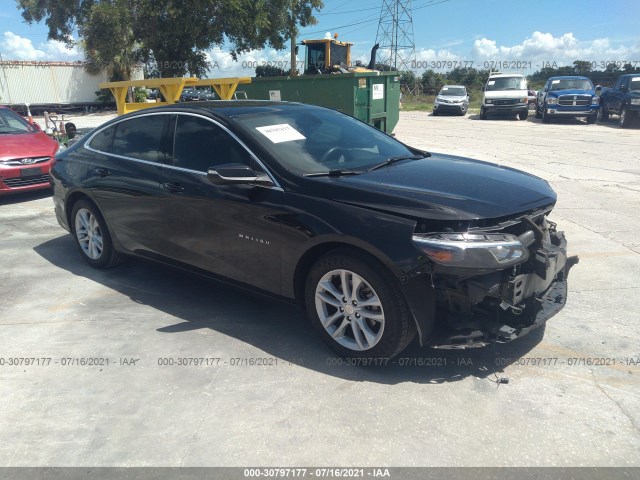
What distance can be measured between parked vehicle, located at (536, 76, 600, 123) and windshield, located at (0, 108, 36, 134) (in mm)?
20100

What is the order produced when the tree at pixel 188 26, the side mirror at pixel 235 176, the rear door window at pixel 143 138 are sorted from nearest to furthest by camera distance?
1. the side mirror at pixel 235 176
2. the rear door window at pixel 143 138
3. the tree at pixel 188 26

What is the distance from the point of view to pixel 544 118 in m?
23.1

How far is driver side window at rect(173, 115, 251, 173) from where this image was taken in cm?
396

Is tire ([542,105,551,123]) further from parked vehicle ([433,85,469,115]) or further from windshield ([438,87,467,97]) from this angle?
windshield ([438,87,467,97])

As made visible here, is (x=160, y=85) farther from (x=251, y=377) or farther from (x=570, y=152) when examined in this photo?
(x=570, y=152)

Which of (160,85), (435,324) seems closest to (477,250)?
(435,324)

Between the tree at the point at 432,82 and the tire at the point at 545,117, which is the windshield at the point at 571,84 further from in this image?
the tree at the point at 432,82

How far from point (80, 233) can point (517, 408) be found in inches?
177

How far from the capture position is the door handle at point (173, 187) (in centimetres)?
423

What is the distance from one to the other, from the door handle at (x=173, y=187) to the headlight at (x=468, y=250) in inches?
81.5

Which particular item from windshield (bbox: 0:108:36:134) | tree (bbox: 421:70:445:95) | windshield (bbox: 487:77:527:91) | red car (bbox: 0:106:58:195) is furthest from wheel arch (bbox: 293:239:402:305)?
tree (bbox: 421:70:445:95)

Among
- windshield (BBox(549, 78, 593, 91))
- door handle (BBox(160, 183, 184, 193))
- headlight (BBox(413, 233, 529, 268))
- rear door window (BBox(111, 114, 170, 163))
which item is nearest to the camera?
headlight (BBox(413, 233, 529, 268))

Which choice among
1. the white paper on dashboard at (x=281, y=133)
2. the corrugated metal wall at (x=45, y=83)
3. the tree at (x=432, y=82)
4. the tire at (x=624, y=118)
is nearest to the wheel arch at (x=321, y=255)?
the white paper on dashboard at (x=281, y=133)

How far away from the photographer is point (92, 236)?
531cm
